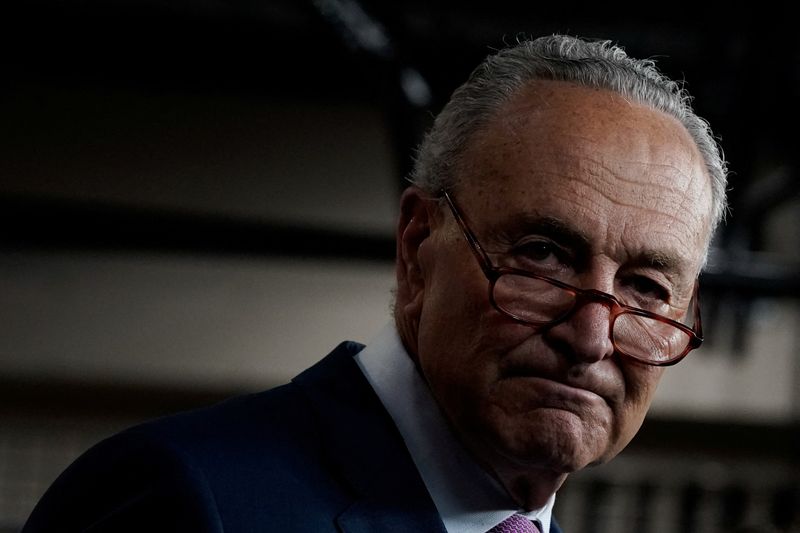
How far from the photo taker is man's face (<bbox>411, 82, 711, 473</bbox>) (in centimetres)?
116

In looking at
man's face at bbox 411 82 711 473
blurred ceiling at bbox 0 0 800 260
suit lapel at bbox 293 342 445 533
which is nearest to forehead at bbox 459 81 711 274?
man's face at bbox 411 82 711 473

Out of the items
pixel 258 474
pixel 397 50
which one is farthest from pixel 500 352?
→ pixel 397 50

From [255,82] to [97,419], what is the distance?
1946 mm

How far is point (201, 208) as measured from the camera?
19.2 ft

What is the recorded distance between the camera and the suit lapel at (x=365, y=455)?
1147mm

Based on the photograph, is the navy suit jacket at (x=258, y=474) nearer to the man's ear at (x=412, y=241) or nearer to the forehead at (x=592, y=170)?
the man's ear at (x=412, y=241)

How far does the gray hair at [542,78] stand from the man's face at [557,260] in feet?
0.09

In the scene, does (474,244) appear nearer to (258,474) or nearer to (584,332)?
(584,332)

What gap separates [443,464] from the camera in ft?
4.01

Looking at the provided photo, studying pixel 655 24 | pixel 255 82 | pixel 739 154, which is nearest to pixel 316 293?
pixel 255 82

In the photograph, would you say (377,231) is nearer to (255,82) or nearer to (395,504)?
(255,82)

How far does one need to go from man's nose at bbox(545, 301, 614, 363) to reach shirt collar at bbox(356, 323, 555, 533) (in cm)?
17

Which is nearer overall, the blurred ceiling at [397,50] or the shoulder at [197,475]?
the shoulder at [197,475]

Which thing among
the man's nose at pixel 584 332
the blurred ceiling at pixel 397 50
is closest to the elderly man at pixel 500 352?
the man's nose at pixel 584 332
